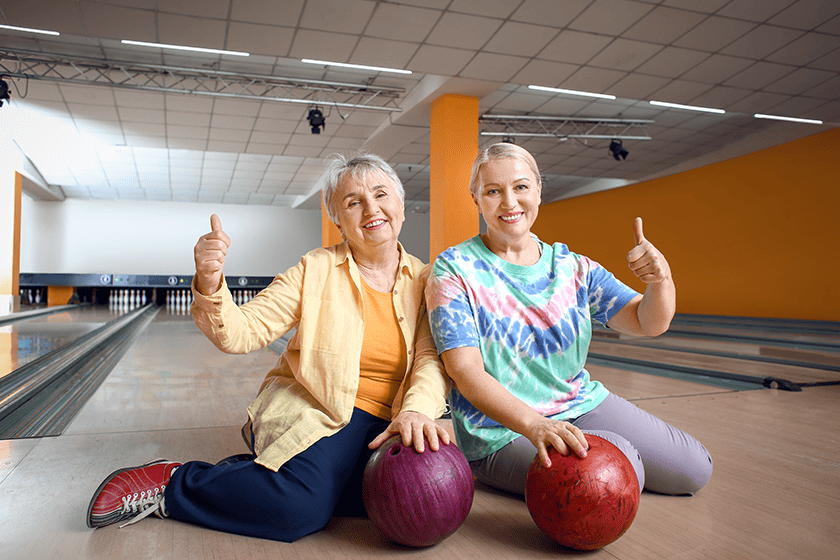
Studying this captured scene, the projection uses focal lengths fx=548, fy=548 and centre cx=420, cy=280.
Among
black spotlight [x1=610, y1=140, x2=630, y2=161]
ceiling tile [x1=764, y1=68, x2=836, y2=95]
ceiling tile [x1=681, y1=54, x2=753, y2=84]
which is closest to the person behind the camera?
ceiling tile [x1=681, y1=54, x2=753, y2=84]

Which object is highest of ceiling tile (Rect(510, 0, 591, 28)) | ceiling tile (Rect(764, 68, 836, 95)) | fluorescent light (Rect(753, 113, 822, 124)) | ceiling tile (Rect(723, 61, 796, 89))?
fluorescent light (Rect(753, 113, 822, 124))

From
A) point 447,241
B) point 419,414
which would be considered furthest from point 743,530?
point 447,241

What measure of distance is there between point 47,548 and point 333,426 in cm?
59

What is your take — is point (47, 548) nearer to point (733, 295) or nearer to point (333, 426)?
point (333, 426)

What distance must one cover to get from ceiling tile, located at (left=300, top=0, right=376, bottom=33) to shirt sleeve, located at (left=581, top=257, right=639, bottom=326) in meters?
3.06

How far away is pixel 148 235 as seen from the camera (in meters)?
11.8

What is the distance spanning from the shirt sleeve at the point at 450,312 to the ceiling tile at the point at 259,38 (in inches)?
138

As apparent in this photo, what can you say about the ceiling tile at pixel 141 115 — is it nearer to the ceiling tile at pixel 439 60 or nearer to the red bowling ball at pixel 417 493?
the ceiling tile at pixel 439 60

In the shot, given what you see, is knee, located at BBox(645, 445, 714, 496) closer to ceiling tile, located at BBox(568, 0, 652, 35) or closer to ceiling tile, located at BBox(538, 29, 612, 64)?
ceiling tile, located at BBox(568, 0, 652, 35)

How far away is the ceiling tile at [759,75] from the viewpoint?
4.89 m

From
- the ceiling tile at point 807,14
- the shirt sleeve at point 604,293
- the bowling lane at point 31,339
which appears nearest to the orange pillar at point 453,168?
the ceiling tile at point 807,14

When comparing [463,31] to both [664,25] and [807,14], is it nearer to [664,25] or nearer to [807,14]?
[664,25]

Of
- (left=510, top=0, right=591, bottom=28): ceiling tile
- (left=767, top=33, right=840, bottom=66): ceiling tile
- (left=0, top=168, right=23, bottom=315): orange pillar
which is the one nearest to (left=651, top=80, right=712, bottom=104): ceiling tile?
(left=767, top=33, right=840, bottom=66): ceiling tile

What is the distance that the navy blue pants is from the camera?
1119 mm
